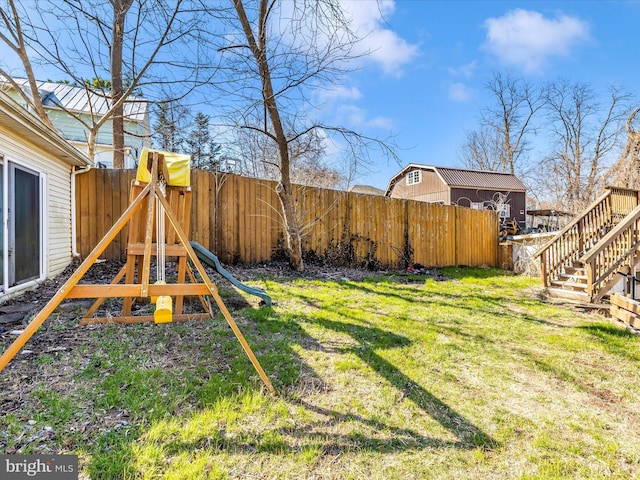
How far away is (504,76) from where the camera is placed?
21.1m

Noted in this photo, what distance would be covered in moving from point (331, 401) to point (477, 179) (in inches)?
803

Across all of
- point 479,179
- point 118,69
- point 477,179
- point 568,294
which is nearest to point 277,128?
point 118,69

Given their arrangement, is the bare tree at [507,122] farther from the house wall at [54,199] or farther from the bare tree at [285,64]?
the house wall at [54,199]

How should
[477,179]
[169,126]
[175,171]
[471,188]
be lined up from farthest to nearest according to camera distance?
[477,179] → [471,188] → [169,126] → [175,171]

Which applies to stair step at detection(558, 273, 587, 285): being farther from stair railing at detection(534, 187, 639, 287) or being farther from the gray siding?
the gray siding

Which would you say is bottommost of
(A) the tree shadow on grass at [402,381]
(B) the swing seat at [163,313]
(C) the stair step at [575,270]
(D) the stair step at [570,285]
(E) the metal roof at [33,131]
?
(A) the tree shadow on grass at [402,381]

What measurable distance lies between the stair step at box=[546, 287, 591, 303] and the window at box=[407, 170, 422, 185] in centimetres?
1606

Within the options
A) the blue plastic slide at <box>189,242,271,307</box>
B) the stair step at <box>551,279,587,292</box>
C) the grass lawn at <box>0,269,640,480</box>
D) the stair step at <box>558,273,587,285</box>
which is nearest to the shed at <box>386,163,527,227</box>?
the stair step at <box>558,273,587,285</box>

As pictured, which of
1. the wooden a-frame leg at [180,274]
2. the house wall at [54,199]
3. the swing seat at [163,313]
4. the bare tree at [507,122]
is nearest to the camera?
the swing seat at [163,313]

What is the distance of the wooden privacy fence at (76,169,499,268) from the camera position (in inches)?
228

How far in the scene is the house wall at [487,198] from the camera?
18.6 metres

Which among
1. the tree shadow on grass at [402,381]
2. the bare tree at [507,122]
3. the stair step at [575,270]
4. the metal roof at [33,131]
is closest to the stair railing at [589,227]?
the stair step at [575,270]

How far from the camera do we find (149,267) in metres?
2.65

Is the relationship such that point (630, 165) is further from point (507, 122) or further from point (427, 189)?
point (507, 122)
